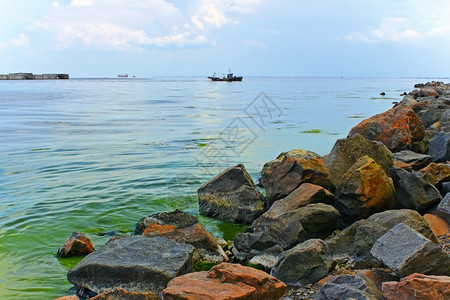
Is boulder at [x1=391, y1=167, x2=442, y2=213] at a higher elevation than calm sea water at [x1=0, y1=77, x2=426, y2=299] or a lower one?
higher

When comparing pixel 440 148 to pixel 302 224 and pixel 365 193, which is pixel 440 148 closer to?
pixel 365 193

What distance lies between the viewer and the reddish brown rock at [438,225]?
6367 mm

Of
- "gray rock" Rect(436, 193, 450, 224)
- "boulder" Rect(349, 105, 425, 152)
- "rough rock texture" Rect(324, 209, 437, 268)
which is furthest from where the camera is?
"boulder" Rect(349, 105, 425, 152)

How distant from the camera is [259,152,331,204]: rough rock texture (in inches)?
311

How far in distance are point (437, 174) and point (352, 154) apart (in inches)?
60.3

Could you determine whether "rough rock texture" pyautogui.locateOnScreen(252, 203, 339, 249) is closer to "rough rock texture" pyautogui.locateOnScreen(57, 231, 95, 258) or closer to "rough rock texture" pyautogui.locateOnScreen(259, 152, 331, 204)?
"rough rock texture" pyautogui.locateOnScreen(259, 152, 331, 204)

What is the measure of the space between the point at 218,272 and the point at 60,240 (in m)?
3.92

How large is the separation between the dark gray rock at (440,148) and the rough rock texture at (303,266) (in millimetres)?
5984

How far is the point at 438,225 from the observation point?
650cm

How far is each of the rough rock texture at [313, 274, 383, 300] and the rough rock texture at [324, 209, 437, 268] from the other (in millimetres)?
1258

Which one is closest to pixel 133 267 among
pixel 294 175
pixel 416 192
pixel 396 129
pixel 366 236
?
pixel 366 236

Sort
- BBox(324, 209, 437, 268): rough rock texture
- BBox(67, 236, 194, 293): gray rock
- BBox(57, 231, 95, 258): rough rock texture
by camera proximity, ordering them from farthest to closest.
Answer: BBox(57, 231, 95, 258): rough rock texture < BBox(324, 209, 437, 268): rough rock texture < BBox(67, 236, 194, 293): gray rock

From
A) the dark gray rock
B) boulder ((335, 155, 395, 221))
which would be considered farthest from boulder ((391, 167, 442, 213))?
the dark gray rock

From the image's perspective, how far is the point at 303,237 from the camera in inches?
257
